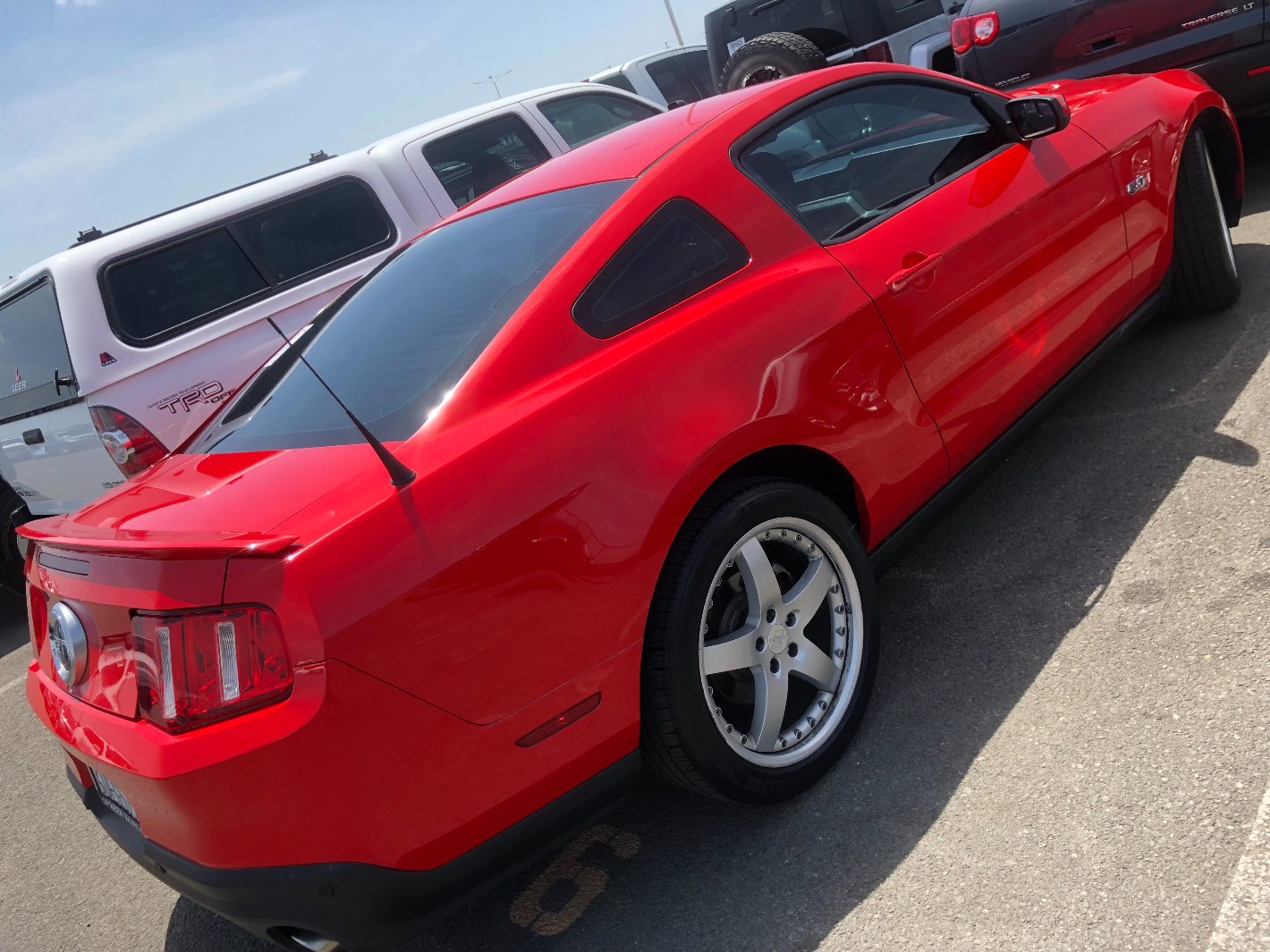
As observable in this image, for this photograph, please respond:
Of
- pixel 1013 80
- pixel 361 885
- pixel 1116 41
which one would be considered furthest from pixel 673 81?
pixel 361 885

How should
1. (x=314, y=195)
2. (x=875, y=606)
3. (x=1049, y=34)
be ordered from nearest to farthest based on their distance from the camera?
(x=875, y=606), (x=1049, y=34), (x=314, y=195)

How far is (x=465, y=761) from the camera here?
78.1 inches

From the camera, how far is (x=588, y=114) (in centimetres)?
757

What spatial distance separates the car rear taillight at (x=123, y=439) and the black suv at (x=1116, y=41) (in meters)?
5.04

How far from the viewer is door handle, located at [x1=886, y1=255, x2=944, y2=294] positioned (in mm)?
2795

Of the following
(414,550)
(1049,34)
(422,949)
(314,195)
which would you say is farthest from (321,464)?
(1049,34)

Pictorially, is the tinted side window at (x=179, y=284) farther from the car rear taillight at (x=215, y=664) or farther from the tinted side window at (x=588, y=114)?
the car rear taillight at (x=215, y=664)

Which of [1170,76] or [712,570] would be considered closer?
[712,570]

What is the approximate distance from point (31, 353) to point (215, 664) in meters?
4.43

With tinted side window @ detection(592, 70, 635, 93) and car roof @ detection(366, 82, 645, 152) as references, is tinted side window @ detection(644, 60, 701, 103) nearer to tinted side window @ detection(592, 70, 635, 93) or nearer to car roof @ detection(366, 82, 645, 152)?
tinted side window @ detection(592, 70, 635, 93)

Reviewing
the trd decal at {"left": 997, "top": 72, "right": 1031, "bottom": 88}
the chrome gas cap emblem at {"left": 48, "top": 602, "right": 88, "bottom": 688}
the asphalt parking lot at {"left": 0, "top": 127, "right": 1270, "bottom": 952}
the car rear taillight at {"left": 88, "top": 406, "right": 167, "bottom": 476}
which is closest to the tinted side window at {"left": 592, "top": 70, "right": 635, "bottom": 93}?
the trd decal at {"left": 997, "top": 72, "right": 1031, "bottom": 88}

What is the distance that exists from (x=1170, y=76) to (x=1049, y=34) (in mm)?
1642

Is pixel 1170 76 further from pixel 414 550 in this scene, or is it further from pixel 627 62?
pixel 627 62

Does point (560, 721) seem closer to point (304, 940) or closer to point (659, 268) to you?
point (304, 940)
